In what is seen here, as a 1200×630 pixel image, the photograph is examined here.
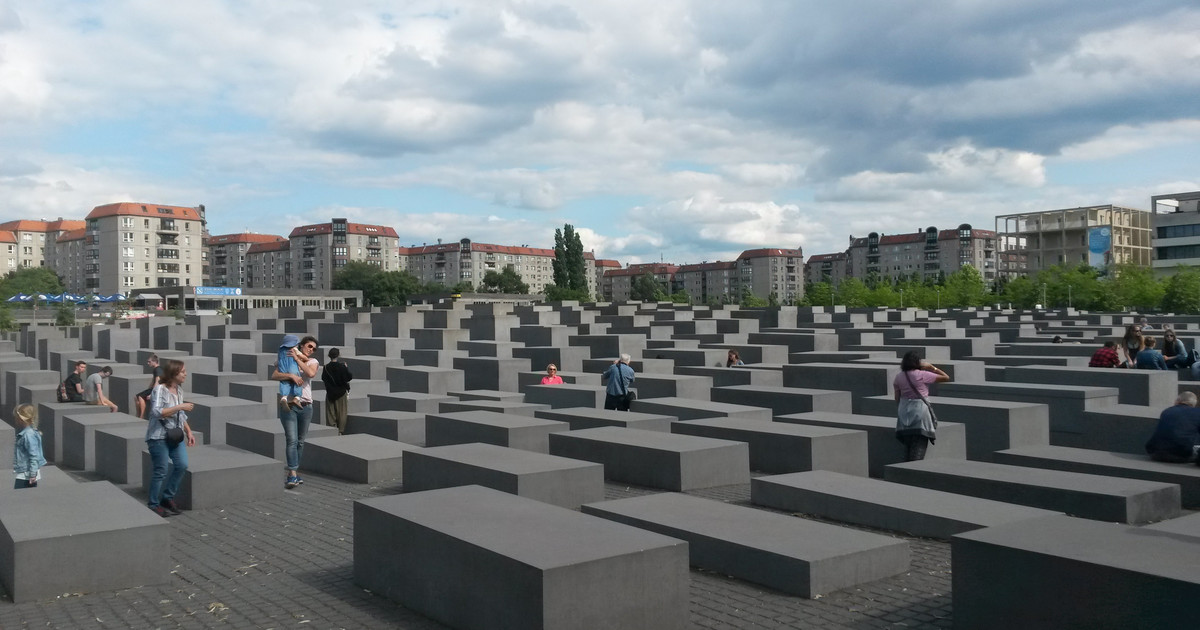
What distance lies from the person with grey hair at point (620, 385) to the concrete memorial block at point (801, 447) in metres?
2.94

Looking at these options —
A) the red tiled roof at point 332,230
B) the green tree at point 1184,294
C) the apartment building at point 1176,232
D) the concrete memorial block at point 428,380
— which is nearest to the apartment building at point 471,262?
the red tiled roof at point 332,230

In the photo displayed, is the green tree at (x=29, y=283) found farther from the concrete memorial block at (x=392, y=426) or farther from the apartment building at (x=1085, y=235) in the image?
the apartment building at (x=1085, y=235)

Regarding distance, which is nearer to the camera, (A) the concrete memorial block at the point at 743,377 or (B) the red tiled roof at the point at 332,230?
(A) the concrete memorial block at the point at 743,377

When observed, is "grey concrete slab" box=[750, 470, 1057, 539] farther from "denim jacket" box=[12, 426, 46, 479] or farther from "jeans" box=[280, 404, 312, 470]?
"denim jacket" box=[12, 426, 46, 479]

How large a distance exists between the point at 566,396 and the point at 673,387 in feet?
5.84

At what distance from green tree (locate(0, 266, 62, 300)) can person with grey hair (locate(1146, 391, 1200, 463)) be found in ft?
306

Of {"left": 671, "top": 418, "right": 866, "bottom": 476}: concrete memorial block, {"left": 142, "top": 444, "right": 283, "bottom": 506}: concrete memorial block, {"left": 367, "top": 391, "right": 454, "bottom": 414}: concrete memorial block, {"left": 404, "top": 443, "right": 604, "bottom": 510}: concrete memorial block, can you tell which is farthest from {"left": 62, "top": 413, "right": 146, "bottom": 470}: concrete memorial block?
{"left": 671, "top": 418, "right": 866, "bottom": 476}: concrete memorial block

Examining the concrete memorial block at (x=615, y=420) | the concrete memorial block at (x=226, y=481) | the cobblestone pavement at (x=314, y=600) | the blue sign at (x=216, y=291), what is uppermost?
the blue sign at (x=216, y=291)

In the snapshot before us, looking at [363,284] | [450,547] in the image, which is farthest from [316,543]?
[363,284]

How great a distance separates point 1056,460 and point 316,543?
6.69 metres

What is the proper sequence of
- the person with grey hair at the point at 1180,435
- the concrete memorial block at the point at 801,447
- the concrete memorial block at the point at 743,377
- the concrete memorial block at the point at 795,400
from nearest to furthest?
the person with grey hair at the point at 1180,435 < the concrete memorial block at the point at 801,447 < the concrete memorial block at the point at 795,400 < the concrete memorial block at the point at 743,377

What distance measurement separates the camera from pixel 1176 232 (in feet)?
297

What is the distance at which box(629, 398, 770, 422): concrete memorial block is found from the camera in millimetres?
12703

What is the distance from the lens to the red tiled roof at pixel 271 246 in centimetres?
15438
